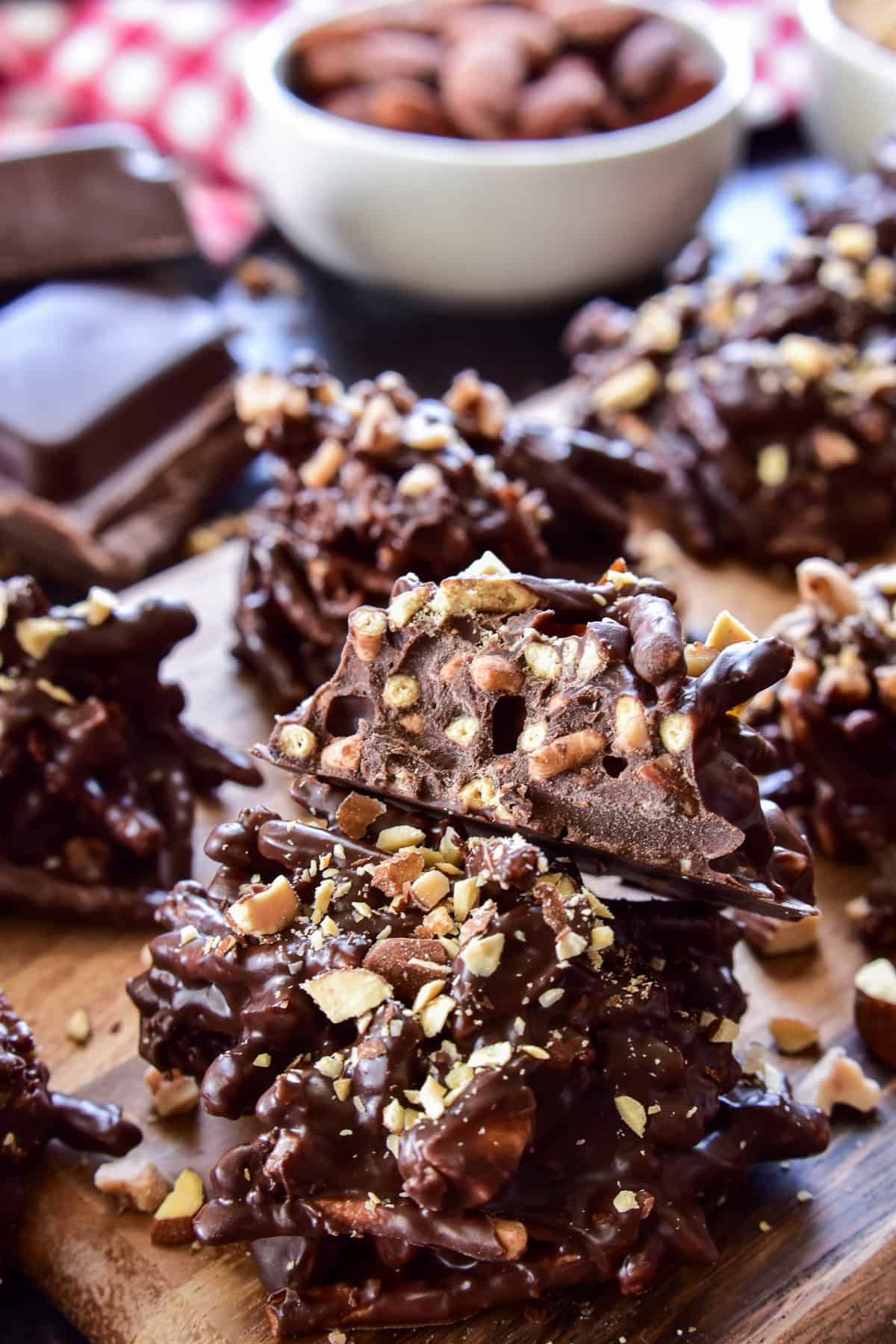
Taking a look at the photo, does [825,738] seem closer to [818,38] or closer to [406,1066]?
[406,1066]

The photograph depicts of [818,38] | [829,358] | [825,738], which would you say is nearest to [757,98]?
[818,38]

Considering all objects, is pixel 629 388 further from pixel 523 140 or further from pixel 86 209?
pixel 86 209

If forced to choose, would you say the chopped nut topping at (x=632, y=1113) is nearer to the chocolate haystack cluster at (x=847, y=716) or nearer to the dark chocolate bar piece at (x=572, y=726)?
the dark chocolate bar piece at (x=572, y=726)

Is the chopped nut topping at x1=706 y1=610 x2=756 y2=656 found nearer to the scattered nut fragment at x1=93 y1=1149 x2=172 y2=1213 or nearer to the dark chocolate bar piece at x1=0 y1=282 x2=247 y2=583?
the scattered nut fragment at x1=93 y1=1149 x2=172 y2=1213

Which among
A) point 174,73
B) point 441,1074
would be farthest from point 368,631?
point 174,73

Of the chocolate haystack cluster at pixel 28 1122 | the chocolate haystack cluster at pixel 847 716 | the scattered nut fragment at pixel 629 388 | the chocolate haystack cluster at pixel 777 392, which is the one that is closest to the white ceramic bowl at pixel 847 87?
the chocolate haystack cluster at pixel 777 392
